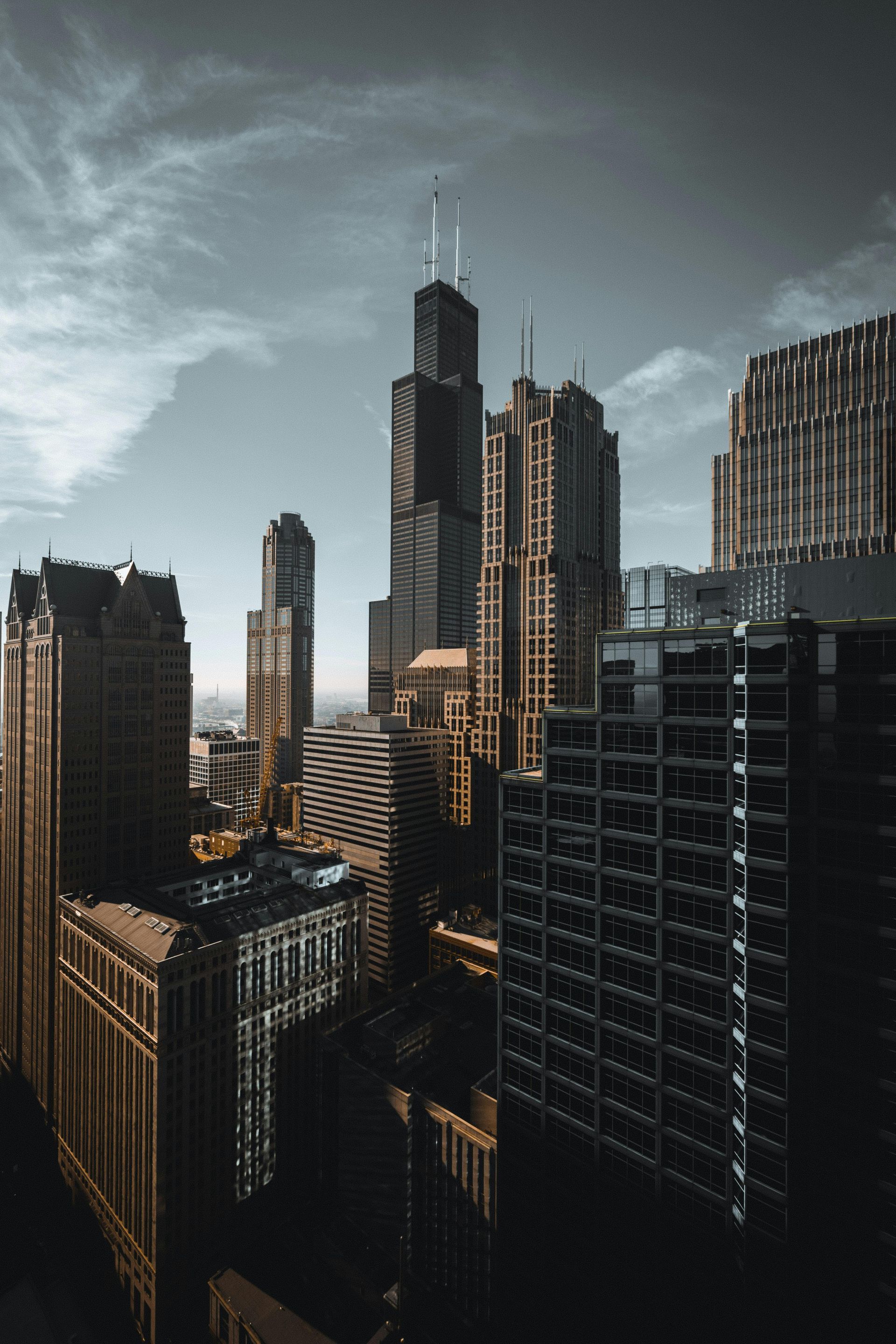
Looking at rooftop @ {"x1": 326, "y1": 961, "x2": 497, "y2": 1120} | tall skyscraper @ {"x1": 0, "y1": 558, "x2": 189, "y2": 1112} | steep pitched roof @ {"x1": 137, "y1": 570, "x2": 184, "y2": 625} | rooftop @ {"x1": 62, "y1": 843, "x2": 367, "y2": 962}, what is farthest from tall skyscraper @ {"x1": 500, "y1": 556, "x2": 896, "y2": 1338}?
steep pitched roof @ {"x1": 137, "y1": 570, "x2": 184, "y2": 625}

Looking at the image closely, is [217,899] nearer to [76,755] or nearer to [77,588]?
[76,755]

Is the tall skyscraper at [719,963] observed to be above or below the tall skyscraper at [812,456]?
below

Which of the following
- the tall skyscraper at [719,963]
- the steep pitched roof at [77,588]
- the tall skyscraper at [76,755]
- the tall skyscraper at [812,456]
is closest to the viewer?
the tall skyscraper at [719,963]

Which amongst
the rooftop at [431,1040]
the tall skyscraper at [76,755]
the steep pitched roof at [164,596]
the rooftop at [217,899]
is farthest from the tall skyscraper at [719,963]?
the steep pitched roof at [164,596]

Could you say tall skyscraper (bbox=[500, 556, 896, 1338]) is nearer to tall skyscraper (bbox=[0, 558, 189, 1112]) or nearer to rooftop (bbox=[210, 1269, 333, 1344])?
rooftop (bbox=[210, 1269, 333, 1344])

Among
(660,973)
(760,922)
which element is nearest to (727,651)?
(760,922)

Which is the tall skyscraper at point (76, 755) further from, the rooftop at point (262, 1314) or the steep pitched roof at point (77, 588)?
the rooftop at point (262, 1314)

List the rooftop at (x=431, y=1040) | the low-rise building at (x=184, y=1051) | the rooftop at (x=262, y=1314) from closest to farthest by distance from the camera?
the rooftop at (x=262, y=1314) < the low-rise building at (x=184, y=1051) < the rooftop at (x=431, y=1040)

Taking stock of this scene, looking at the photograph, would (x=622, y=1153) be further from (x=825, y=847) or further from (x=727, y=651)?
(x=727, y=651)
